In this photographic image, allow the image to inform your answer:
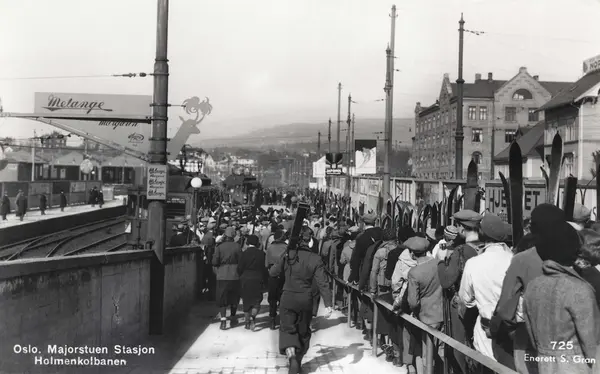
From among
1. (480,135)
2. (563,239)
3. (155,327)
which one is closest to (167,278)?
(155,327)

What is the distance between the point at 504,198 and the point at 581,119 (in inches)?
1322

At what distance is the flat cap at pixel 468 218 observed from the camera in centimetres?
578

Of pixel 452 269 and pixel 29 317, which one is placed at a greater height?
pixel 452 269

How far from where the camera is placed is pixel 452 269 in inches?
230

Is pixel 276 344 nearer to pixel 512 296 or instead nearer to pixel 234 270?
pixel 234 270

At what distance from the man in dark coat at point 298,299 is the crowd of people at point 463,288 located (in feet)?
0.04

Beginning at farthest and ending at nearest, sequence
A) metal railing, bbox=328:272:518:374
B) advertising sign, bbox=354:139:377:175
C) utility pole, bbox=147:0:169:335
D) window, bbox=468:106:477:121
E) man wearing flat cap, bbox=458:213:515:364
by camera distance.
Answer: window, bbox=468:106:477:121 → advertising sign, bbox=354:139:377:175 → utility pole, bbox=147:0:169:335 → man wearing flat cap, bbox=458:213:515:364 → metal railing, bbox=328:272:518:374

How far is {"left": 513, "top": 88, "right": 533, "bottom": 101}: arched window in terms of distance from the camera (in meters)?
76.9

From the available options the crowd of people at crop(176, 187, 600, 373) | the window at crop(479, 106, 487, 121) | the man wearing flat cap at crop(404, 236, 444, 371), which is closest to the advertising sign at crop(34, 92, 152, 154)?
the crowd of people at crop(176, 187, 600, 373)

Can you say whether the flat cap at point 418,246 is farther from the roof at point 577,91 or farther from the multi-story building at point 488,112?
the multi-story building at point 488,112

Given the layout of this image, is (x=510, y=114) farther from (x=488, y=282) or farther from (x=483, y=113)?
(x=488, y=282)

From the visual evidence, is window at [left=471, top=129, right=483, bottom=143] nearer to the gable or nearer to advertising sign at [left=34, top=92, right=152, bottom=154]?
the gable

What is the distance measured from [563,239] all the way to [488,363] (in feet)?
4.04

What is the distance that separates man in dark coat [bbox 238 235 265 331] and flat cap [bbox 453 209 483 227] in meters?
5.38
